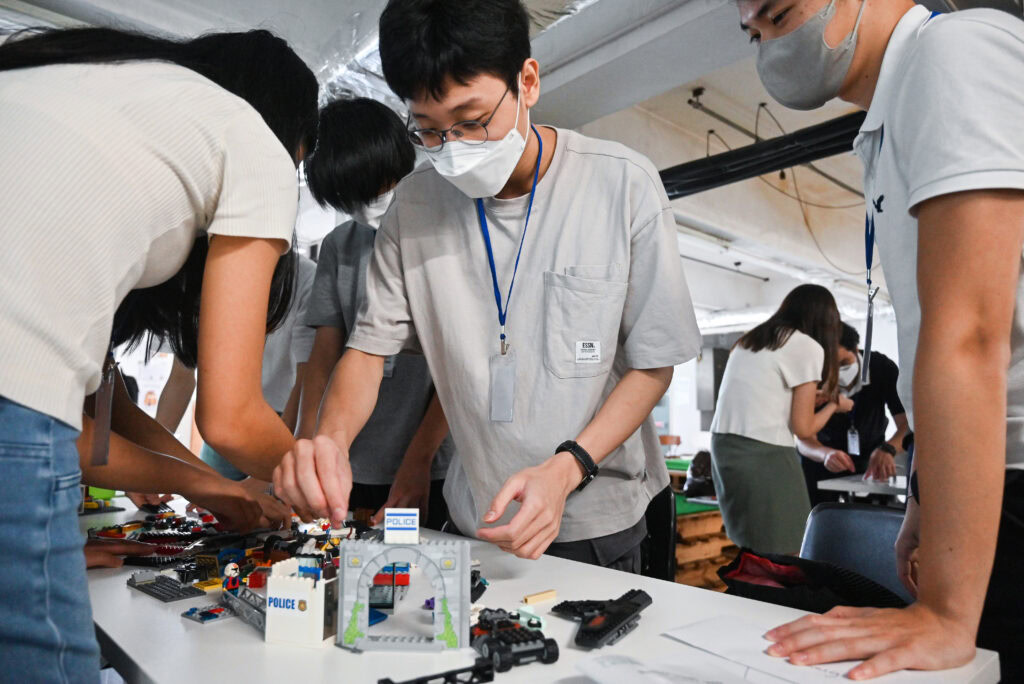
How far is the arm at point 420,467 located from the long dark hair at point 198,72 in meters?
0.50

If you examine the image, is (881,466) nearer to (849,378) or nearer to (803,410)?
(803,410)

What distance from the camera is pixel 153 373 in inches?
250

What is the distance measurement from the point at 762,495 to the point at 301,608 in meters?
2.52

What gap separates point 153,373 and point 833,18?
665 cm

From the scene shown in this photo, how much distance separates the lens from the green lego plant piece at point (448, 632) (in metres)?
0.73

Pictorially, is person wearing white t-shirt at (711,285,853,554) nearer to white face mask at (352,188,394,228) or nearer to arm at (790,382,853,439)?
arm at (790,382,853,439)

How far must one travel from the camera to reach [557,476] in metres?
0.96

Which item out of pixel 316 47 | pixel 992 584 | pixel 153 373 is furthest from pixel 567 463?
pixel 153 373

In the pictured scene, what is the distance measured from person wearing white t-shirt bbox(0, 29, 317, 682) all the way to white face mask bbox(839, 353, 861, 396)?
155 inches

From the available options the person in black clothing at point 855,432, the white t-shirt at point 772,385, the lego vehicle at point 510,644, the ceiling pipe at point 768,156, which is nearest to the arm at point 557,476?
the lego vehicle at point 510,644

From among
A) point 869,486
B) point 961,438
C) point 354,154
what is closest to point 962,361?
point 961,438

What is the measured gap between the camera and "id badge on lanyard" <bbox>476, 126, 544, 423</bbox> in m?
1.14

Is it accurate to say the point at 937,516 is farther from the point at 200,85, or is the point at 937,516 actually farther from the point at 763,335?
the point at 763,335

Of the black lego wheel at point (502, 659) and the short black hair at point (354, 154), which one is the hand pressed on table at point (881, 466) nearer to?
the short black hair at point (354, 154)
